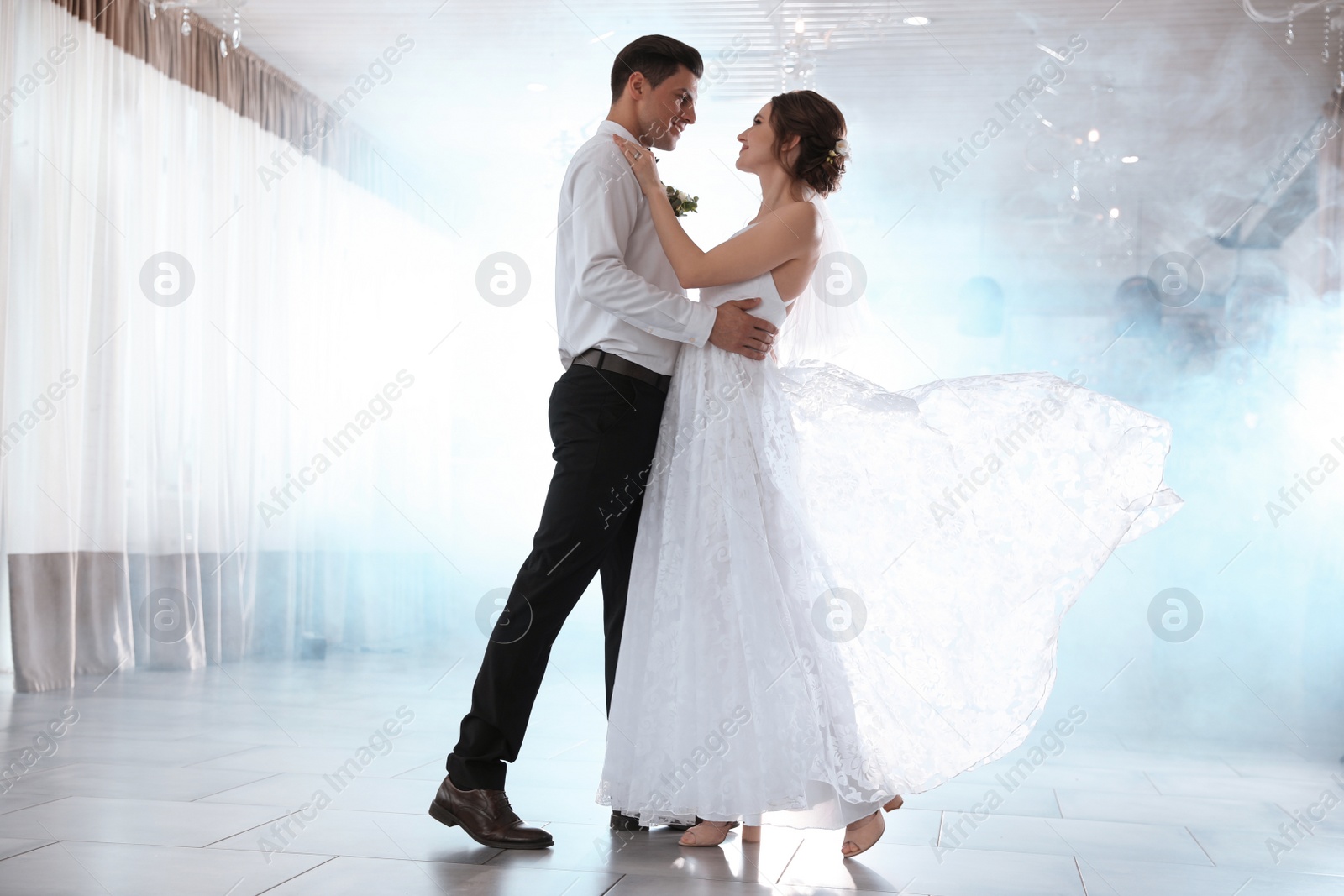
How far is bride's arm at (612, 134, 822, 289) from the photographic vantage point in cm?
202

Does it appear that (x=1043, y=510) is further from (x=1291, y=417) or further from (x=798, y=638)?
(x=1291, y=417)

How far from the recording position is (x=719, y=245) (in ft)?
6.64

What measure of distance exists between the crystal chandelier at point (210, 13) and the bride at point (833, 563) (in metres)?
3.61

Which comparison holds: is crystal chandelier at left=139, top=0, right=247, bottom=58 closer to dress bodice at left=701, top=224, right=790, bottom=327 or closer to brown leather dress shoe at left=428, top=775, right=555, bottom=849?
dress bodice at left=701, top=224, right=790, bottom=327

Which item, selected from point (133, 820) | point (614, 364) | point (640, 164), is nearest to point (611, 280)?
point (614, 364)

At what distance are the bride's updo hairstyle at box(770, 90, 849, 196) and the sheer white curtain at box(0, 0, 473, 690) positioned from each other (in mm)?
3217

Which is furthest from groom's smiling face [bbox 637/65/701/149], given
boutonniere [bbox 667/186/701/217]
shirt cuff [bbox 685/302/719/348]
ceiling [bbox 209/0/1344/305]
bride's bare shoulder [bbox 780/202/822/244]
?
ceiling [bbox 209/0/1344/305]

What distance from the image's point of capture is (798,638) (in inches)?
75.5

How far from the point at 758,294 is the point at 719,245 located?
0.42ft

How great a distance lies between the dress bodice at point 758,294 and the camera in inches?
81.7

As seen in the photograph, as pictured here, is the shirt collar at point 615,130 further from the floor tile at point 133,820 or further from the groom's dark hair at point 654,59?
the floor tile at point 133,820

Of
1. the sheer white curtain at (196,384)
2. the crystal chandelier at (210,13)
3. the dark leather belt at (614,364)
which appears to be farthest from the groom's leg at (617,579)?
the crystal chandelier at (210,13)

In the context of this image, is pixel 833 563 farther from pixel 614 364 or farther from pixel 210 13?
pixel 210 13

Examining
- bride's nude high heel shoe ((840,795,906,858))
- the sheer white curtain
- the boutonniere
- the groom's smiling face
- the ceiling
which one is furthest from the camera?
the ceiling
